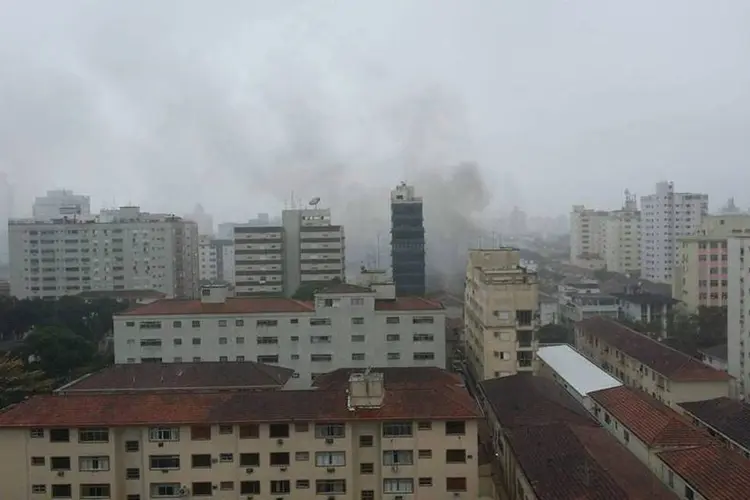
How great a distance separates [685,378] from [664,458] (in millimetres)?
6882

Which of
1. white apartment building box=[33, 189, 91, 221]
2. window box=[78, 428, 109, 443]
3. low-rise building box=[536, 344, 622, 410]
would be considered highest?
white apartment building box=[33, 189, 91, 221]

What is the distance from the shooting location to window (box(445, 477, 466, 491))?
1113cm

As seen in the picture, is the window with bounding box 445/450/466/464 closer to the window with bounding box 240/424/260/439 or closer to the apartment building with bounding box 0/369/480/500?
the apartment building with bounding box 0/369/480/500

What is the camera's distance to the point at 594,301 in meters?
32.3

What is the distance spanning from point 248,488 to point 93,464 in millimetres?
2454

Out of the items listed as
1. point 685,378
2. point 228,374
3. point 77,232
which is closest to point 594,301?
point 685,378

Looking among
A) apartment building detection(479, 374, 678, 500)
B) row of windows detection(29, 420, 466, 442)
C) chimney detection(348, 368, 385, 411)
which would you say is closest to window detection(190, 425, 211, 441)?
row of windows detection(29, 420, 466, 442)

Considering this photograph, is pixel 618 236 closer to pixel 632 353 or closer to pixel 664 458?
pixel 632 353

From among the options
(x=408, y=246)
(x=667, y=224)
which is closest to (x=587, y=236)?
(x=667, y=224)

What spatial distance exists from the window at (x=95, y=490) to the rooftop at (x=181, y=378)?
397 centimetres

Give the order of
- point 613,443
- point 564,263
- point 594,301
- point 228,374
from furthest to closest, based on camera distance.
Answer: point 564,263 → point 594,301 → point 228,374 → point 613,443

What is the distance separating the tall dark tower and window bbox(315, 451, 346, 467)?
83.2 feet

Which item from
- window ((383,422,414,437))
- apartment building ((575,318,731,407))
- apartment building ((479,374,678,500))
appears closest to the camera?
apartment building ((479,374,678,500))

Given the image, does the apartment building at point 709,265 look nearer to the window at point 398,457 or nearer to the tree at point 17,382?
the window at point 398,457
